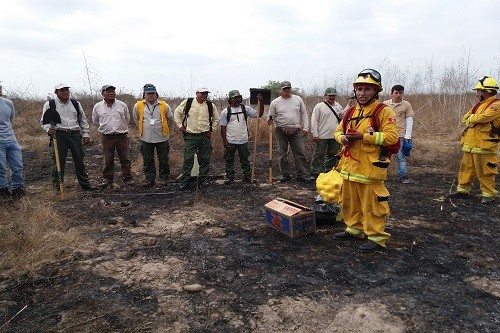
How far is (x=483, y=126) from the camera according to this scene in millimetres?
5457

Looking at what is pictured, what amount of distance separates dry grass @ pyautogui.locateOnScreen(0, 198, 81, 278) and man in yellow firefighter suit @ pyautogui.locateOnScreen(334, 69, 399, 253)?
10.4 feet

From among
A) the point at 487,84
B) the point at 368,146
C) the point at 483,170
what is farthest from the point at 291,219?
the point at 487,84

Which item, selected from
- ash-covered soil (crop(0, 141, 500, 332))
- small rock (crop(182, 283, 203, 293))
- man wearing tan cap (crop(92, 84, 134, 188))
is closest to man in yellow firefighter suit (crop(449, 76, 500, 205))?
ash-covered soil (crop(0, 141, 500, 332))

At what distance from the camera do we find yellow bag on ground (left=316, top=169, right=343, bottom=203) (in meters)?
4.48

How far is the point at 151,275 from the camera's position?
3334mm

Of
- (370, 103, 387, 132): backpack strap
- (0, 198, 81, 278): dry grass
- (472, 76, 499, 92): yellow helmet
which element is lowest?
(0, 198, 81, 278): dry grass

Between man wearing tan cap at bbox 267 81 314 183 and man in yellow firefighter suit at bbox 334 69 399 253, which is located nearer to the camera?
man in yellow firefighter suit at bbox 334 69 399 253

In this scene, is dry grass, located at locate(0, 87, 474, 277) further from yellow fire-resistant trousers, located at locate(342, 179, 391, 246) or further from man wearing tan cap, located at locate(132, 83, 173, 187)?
yellow fire-resistant trousers, located at locate(342, 179, 391, 246)

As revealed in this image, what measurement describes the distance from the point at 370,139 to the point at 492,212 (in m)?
2.86

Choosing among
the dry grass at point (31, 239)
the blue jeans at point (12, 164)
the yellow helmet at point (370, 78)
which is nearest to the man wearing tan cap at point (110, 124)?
the blue jeans at point (12, 164)

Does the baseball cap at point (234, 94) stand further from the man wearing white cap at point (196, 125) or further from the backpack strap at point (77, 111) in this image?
the backpack strap at point (77, 111)

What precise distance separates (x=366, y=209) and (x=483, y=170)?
295 centimetres

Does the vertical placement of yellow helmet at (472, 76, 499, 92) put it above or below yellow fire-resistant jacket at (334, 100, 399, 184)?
above

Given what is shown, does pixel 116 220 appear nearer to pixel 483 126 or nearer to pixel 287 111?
pixel 287 111
